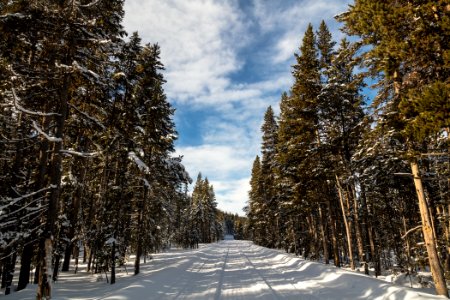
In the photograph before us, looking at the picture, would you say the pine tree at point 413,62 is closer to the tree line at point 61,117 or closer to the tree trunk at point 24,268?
the tree line at point 61,117

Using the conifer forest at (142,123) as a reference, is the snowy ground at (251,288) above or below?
below

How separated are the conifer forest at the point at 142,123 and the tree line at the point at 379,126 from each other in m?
0.07

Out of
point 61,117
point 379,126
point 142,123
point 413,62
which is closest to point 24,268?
point 61,117

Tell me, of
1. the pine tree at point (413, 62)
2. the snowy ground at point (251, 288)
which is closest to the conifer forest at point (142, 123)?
the pine tree at point (413, 62)

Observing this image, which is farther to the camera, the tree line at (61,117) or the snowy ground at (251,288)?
the snowy ground at (251,288)

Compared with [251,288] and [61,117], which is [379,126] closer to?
[251,288]

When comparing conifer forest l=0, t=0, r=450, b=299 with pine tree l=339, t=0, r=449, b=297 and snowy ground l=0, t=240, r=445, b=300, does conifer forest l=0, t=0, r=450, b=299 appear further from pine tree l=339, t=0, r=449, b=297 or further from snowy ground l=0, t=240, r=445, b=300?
snowy ground l=0, t=240, r=445, b=300

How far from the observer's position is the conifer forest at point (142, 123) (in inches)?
383

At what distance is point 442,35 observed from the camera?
9492 millimetres

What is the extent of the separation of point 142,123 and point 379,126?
14.4 m

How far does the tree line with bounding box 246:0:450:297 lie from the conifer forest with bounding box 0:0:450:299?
73 mm

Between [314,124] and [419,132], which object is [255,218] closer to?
[314,124]

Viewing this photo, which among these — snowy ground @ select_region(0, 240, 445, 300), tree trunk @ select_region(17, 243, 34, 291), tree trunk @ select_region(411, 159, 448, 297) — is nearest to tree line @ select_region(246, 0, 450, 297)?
tree trunk @ select_region(411, 159, 448, 297)

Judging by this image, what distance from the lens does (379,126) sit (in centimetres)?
1148
